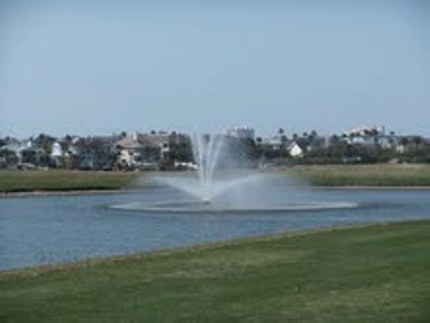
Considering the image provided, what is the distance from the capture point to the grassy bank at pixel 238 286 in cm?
1203

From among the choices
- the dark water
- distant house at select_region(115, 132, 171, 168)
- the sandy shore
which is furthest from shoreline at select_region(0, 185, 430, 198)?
distant house at select_region(115, 132, 171, 168)

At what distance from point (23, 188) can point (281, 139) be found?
121162 mm

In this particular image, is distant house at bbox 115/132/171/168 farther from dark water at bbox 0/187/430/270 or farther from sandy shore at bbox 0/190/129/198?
dark water at bbox 0/187/430/270

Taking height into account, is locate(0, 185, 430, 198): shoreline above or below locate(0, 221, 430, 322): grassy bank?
below

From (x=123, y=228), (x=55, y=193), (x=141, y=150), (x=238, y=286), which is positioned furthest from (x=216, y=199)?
(x=141, y=150)

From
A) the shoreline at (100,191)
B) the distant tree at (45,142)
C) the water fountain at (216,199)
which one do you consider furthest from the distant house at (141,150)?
the water fountain at (216,199)

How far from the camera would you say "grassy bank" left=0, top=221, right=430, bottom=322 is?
12.0 metres

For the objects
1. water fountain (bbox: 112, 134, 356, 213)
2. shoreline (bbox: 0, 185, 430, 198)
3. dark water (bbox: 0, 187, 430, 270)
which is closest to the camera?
dark water (bbox: 0, 187, 430, 270)

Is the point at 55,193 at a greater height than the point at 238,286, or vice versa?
the point at 238,286

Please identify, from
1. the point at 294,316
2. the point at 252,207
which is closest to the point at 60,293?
the point at 294,316

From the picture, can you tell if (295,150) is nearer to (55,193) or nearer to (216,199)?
(55,193)

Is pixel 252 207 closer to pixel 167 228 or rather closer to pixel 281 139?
pixel 167 228

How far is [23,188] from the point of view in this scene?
252 feet

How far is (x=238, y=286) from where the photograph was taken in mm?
14328
